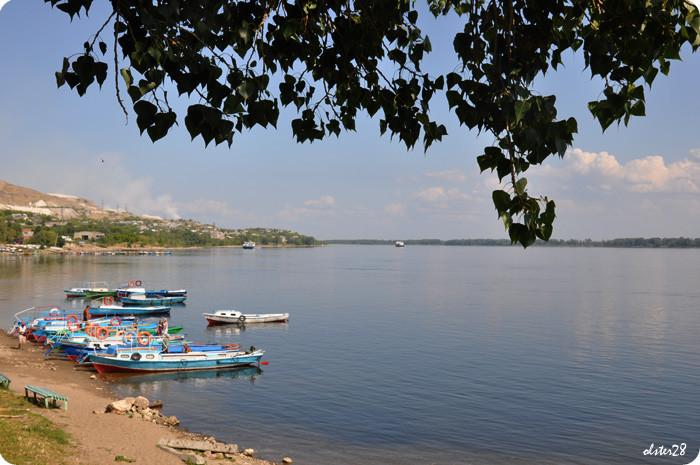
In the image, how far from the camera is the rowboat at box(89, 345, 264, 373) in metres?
34.2

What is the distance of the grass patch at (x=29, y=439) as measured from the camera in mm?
13914

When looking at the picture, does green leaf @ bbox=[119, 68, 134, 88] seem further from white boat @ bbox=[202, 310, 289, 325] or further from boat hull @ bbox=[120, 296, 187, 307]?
boat hull @ bbox=[120, 296, 187, 307]

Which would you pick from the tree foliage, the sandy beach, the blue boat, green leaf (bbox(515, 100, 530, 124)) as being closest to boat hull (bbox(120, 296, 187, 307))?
the blue boat

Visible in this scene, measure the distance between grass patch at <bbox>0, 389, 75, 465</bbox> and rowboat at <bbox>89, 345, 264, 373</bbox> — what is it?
558 inches

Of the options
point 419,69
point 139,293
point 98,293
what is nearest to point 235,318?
point 139,293

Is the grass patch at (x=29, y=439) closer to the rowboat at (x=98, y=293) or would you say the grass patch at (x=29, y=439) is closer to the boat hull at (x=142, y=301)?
the boat hull at (x=142, y=301)

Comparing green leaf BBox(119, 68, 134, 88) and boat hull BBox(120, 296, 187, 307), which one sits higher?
green leaf BBox(119, 68, 134, 88)

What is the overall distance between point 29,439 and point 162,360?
20026mm

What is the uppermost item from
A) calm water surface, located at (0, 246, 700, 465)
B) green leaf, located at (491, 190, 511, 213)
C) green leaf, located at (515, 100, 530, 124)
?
green leaf, located at (515, 100, 530, 124)

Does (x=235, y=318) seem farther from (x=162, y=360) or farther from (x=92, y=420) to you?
(x=92, y=420)

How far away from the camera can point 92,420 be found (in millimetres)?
21312

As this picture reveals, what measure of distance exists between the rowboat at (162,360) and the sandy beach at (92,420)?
1228mm

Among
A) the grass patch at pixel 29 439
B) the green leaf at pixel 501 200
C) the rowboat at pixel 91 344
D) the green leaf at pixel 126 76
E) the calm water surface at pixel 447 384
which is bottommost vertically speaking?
the calm water surface at pixel 447 384

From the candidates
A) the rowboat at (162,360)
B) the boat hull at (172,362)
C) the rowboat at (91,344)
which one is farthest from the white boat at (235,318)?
the boat hull at (172,362)
